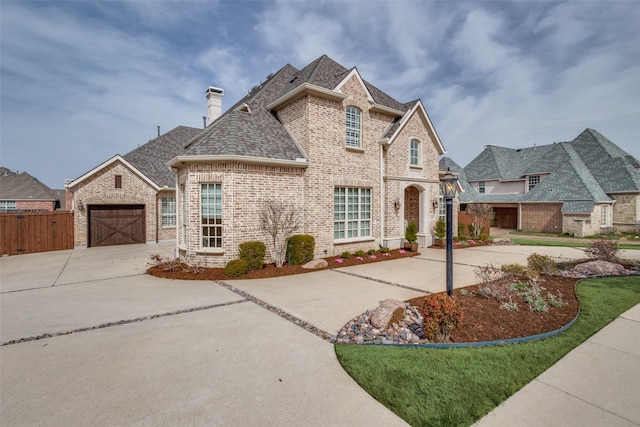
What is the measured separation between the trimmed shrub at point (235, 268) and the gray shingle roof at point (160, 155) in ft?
39.4

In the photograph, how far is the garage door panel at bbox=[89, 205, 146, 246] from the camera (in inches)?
672

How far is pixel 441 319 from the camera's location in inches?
190

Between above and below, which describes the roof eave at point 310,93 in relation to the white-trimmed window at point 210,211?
above

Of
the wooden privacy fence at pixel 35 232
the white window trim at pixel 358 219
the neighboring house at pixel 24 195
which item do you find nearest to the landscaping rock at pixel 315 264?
the white window trim at pixel 358 219

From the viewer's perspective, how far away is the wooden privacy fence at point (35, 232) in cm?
1439

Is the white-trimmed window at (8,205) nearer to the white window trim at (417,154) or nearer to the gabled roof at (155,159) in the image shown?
the gabled roof at (155,159)

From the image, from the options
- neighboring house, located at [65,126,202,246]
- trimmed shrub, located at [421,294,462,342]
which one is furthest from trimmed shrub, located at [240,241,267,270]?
neighboring house, located at [65,126,202,246]

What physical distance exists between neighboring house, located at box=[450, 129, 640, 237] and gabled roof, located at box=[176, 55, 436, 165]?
1846 cm

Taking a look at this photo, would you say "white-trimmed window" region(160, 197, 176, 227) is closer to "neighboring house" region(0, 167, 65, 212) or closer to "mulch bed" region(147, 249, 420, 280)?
"mulch bed" region(147, 249, 420, 280)

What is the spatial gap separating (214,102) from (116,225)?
986 cm

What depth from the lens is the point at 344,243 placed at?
1297cm

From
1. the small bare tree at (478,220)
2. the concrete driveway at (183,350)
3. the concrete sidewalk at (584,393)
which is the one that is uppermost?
the small bare tree at (478,220)

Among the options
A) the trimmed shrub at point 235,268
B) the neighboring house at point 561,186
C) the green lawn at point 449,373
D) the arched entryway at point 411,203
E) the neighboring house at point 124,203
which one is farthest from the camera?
the neighboring house at point 561,186

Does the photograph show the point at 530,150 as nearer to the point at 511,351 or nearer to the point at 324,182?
the point at 324,182
